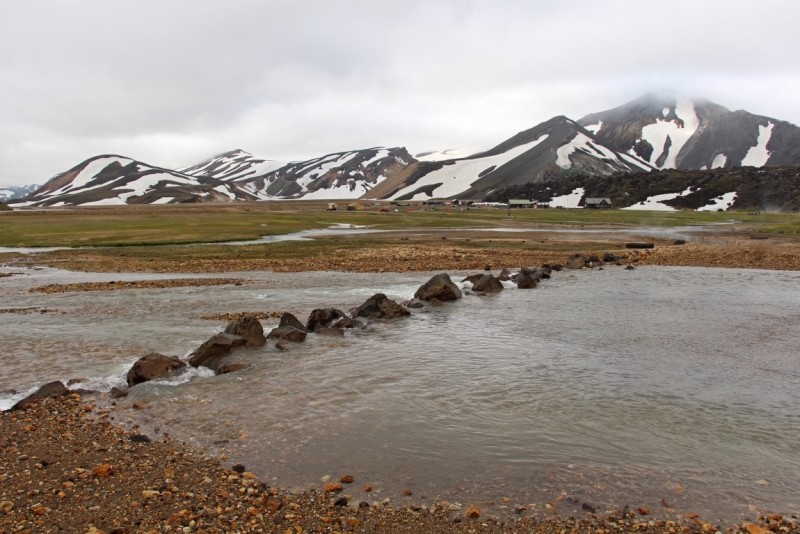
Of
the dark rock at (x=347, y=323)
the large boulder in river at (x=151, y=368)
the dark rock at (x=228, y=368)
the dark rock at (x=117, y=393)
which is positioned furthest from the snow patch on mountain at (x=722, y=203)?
the dark rock at (x=117, y=393)

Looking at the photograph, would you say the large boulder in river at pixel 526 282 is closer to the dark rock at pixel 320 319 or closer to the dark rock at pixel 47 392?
the dark rock at pixel 320 319

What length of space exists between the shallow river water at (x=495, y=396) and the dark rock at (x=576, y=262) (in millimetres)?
12906

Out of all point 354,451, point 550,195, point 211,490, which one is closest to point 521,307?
point 354,451

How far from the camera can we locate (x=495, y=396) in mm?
13375

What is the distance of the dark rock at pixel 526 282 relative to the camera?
30422 mm

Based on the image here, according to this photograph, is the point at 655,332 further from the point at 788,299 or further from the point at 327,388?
the point at 327,388

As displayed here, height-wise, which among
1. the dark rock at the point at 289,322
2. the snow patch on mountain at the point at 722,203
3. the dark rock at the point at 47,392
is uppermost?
the snow patch on mountain at the point at 722,203

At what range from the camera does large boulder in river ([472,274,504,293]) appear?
28917mm

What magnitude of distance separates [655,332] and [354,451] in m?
14.0

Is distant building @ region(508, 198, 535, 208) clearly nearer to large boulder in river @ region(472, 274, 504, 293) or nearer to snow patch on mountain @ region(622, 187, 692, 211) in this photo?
snow patch on mountain @ region(622, 187, 692, 211)

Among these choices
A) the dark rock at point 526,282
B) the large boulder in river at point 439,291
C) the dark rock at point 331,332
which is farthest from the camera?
the dark rock at point 526,282

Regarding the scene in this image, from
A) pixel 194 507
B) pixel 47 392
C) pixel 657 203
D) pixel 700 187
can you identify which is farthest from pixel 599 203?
pixel 194 507

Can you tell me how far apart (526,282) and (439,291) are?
656 centimetres

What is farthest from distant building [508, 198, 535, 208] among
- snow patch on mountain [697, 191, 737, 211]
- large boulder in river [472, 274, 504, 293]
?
large boulder in river [472, 274, 504, 293]
